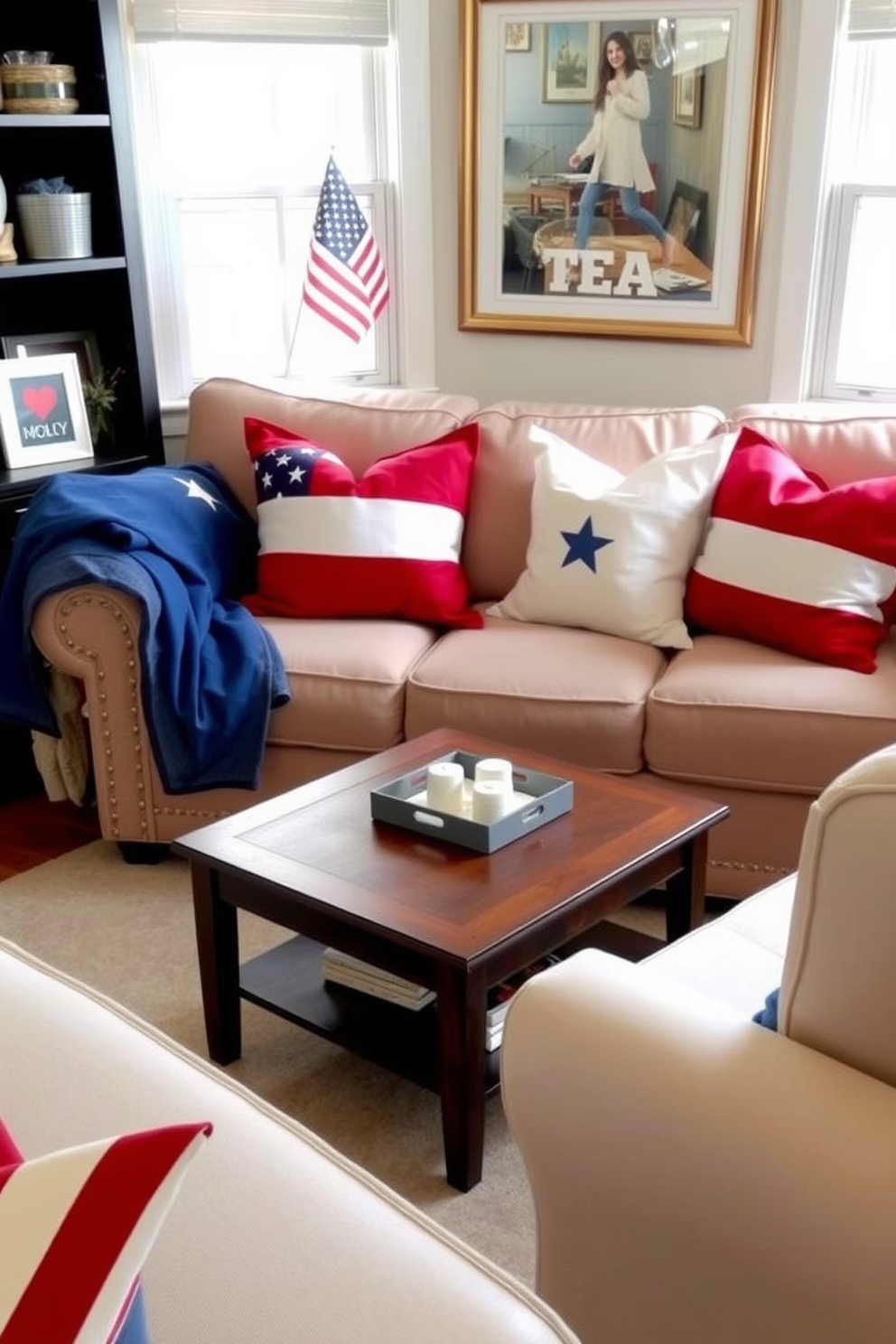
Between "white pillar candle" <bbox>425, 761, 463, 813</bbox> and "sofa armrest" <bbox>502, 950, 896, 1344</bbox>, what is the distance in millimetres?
721

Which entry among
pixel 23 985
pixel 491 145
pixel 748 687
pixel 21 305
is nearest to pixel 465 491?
pixel 748 687

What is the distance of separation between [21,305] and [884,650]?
244 centimetres

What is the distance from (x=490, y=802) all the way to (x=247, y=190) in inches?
94.8

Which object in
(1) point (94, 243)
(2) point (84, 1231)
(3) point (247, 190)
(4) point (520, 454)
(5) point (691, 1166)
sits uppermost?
(3) point (247, 190)

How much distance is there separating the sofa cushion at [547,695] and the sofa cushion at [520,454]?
16.1 inches

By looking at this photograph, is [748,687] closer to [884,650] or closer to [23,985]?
[884,650]

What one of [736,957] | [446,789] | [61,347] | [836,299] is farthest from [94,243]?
[736,957]

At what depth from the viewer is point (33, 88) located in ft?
10.7

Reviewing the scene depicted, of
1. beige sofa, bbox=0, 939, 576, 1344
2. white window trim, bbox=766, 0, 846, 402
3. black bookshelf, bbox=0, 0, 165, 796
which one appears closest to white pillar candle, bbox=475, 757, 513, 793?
beige sofa, bbox=0, 939, 576, 1344

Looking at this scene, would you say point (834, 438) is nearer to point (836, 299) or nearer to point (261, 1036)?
point (836, 299)

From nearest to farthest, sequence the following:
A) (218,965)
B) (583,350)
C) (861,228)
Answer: (218,965)
(861,228)
(583,350)

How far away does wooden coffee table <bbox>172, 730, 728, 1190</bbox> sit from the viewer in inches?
72.3

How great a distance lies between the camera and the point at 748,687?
2562mm

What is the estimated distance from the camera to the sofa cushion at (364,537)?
3.01 m
